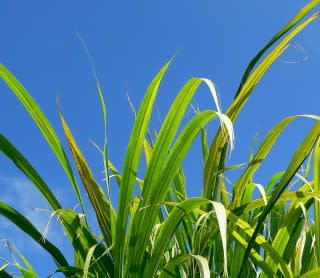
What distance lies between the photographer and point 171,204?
129cm

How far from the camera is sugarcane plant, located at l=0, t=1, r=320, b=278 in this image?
1311mm

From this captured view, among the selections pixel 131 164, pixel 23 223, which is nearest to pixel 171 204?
pixel 131 164

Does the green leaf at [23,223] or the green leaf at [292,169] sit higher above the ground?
the green leaf at [292,169]

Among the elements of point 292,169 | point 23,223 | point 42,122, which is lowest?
point 23,223

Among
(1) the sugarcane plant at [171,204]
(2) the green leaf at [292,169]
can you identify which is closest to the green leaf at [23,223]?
(1) the sugarcane plant at [171,204]

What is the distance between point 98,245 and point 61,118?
324 mm

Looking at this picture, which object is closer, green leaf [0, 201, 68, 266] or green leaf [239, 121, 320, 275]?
green leaf [239, 121, 320, 275]

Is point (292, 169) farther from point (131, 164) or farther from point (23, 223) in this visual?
point (23, 223)

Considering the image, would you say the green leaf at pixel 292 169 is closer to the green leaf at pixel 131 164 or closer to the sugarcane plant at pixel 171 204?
the sugarcane plant at pixel 171 204

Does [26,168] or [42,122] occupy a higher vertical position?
[42,122]

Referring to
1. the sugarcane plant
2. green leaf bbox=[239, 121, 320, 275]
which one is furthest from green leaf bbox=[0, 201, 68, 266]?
green leaf bbox=[239, 121, 320, 275]

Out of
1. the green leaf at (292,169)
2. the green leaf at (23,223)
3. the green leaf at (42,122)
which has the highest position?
the green leaf at (42,122)

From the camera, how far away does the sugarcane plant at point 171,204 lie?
1311 millimetres

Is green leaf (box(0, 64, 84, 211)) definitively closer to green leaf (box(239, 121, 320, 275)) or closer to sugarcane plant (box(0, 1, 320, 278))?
sugarcane plant (box(0, 1, 320, 278))
